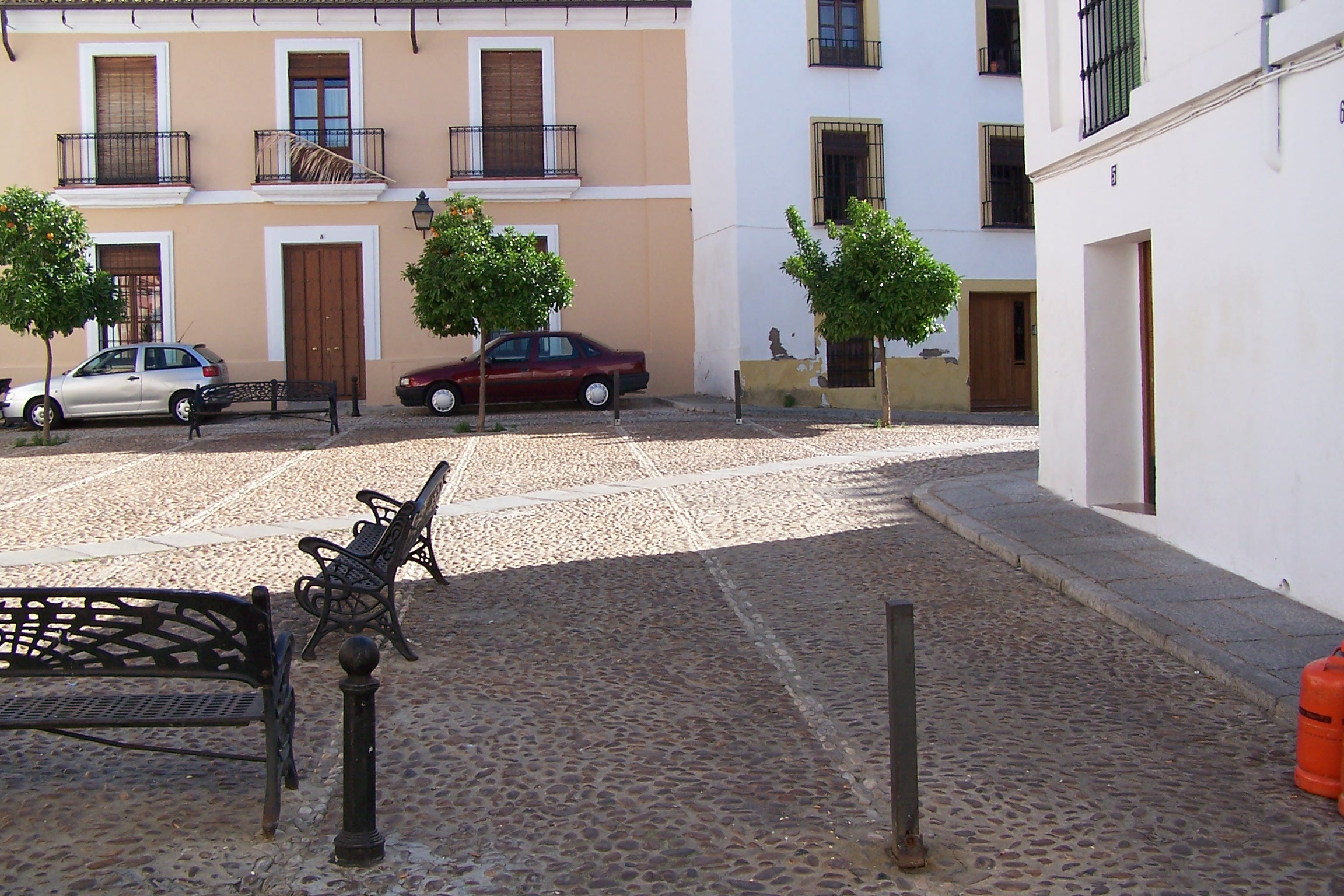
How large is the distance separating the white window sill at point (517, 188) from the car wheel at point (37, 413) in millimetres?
7364

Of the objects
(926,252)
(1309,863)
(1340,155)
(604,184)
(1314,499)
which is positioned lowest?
(1309,863)

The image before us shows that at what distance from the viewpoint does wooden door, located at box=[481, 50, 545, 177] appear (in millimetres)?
21703

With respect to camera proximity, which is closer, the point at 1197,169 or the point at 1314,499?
the point at 1314,499

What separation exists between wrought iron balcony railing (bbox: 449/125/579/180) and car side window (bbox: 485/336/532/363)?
12.4 feet

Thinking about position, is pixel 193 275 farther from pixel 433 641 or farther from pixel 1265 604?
pixel 1265 604

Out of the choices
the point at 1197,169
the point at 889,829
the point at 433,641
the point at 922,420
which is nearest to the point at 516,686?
the point at 433,641

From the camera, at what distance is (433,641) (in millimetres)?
5988

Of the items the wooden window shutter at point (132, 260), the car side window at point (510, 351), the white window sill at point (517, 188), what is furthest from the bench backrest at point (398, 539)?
the wooden window shutter at point (132, 260)

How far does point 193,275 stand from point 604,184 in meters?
7.38

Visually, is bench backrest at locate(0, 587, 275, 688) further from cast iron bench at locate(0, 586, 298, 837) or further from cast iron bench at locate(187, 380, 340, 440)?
cast iron bench at locate(187, 380, 340, 440)

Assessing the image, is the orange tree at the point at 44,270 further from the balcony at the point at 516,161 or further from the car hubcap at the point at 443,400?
the balcony at the point at 516,161

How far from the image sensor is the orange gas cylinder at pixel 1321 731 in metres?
3.95

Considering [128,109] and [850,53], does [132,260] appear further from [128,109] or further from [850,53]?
[850,53]

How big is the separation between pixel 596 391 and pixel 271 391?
197 inches
